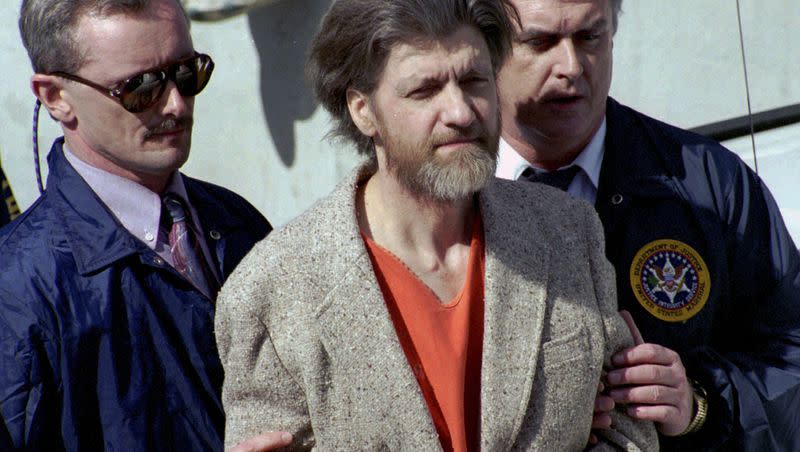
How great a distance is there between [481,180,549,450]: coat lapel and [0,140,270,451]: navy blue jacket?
2.04 feet

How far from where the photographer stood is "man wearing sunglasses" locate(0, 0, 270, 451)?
2.55m

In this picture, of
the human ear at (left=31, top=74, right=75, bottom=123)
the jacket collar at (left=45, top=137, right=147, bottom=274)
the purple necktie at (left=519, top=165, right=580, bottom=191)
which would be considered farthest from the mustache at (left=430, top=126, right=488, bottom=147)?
the human ear at (left=31, top=74, right=75, bottom=123)

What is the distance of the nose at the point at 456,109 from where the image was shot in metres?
2.40

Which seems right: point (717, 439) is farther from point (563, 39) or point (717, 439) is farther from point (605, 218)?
point (563, 39)

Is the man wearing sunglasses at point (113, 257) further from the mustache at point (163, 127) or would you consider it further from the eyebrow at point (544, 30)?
the eyebrow at point (544, 30)

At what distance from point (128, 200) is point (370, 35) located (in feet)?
2.38

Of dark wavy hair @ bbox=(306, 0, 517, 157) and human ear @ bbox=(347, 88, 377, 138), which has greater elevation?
dark wavy hair @ bbox=(306, 0, 517, 157)

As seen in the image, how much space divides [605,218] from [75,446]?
1.23 metres

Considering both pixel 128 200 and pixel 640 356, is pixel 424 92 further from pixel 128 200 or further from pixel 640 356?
pixel 128 200

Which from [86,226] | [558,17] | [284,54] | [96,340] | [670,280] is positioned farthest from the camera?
[284,54]

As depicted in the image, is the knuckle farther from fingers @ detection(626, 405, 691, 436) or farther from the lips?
the lips

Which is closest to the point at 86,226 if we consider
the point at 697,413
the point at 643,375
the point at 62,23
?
the point at 62,23

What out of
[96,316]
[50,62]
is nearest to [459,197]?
[96,316]

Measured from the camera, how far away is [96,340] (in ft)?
8.50
